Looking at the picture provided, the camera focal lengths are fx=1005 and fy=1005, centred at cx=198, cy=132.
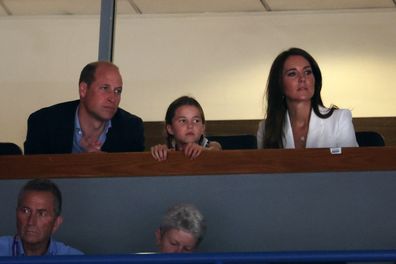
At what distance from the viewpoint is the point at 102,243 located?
4.12 metres

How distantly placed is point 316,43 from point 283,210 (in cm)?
231

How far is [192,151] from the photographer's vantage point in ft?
13.2

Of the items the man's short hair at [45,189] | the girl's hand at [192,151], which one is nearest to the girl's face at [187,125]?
the girl's hand at [192,151]

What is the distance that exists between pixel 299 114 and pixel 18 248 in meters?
1.35

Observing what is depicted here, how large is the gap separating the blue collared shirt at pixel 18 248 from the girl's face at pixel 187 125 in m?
0.69

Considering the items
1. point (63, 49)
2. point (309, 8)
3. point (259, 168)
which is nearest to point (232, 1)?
point (309, 8)

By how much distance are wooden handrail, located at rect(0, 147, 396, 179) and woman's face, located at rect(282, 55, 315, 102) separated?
0.44 m

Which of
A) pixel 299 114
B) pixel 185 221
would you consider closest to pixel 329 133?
pixel 299 114

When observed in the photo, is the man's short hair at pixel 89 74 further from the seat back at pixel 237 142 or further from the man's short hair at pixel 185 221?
the man's short hair at pixel 185 221

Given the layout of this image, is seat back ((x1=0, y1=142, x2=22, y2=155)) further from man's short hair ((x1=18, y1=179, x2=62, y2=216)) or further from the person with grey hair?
the person with grey hair

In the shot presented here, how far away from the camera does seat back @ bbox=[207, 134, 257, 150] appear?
15.2 feet

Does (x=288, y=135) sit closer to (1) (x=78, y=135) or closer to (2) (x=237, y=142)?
(2) (x=237, y=142)

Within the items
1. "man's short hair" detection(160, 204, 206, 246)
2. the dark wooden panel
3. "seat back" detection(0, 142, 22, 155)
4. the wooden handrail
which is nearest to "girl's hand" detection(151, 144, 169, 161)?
the wooden handrail

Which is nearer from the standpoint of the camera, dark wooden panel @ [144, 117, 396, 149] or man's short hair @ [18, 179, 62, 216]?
man's short hair @ [18, 179, 62, 216]
